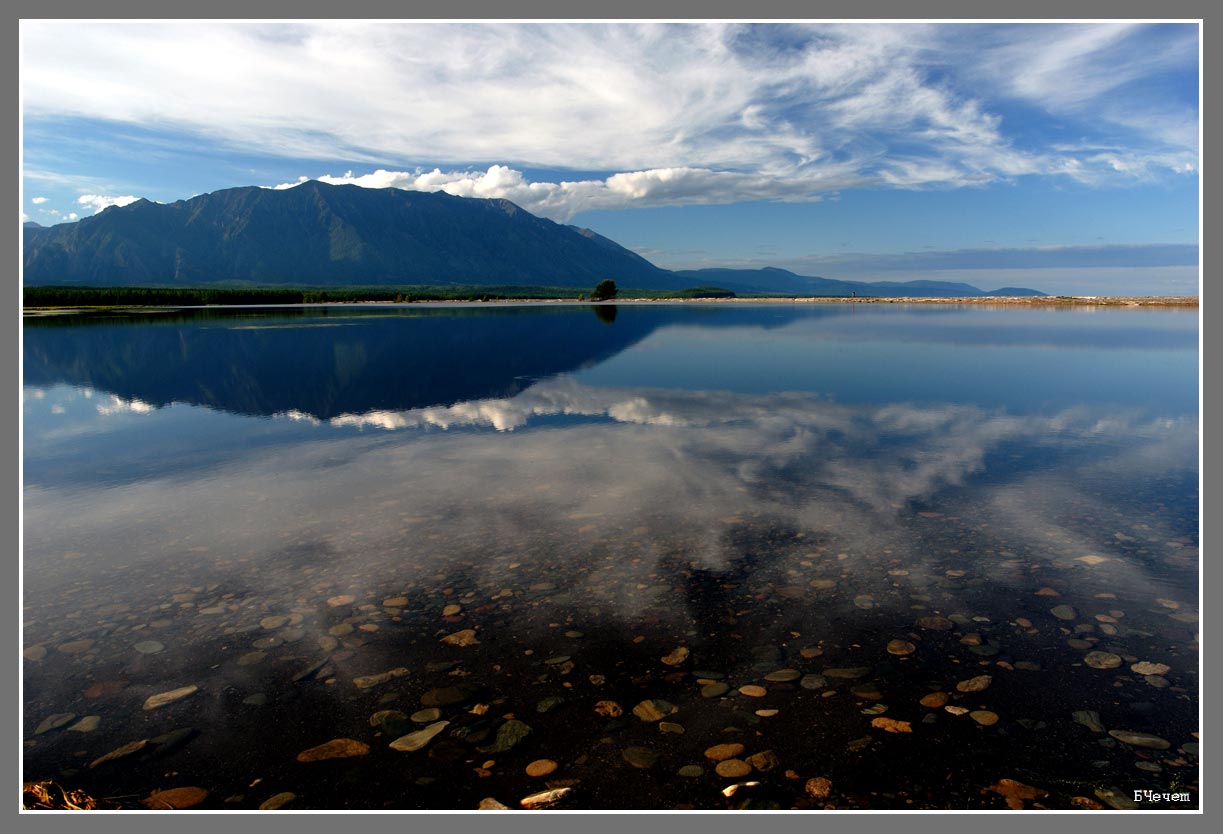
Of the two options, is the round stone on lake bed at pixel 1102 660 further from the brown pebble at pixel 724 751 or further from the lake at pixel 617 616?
the brown pebble at pixel 724 751

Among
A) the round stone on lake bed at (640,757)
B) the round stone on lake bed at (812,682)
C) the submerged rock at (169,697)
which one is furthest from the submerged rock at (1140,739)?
the submerged rock at (169,697)

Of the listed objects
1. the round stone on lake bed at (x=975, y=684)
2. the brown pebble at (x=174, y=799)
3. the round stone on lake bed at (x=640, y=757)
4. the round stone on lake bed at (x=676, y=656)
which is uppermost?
the round stone on lake bed at (x=975, y=684)

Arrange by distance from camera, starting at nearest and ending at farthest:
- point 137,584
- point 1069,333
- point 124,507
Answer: point 137,584 < point 124,507 < point 1069,333

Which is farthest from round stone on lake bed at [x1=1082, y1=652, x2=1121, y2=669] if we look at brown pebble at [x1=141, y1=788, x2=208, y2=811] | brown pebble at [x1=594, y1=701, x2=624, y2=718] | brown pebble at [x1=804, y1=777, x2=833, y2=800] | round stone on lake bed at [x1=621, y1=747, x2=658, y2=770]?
brown pebble at [x1=141, y1=788, x2=208, y2=811]

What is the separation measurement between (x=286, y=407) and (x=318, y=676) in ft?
81.5

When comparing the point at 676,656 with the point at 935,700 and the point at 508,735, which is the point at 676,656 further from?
the point at 935,700

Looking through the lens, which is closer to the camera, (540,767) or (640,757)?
(540,767)

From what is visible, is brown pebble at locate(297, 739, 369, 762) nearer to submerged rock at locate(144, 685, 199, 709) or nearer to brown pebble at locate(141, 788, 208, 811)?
brown pebble at locate(141, 788, 208, 811)

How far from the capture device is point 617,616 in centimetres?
1028

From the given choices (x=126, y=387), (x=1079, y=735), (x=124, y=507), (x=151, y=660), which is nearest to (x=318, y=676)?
(x=151, y=660)

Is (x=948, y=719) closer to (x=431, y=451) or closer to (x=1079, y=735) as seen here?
(x=1079, y=735)

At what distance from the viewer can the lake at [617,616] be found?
23.6ft

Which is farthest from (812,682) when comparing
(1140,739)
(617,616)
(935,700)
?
(1140,739)

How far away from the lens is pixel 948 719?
784 centimetres
